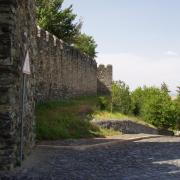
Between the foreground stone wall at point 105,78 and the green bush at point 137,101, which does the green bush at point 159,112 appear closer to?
the green bush at point 137,101

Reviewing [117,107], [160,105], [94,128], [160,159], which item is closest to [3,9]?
[160,159]

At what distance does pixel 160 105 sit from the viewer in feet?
107

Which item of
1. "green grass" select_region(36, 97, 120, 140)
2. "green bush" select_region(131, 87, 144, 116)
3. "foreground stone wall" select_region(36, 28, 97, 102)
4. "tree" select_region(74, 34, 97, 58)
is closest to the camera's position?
"green grass" select_region(36, 97, 120, 140)

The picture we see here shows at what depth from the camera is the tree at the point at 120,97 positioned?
1193 inches

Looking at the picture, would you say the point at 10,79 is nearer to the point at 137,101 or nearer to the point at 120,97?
the point at 120,97

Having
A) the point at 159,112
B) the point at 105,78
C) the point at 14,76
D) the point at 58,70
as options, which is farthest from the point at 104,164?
the point at 105,78

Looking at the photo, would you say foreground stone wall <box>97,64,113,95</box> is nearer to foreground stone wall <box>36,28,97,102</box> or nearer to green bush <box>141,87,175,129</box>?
foreground stone wall <box>36,28,97,102</box>

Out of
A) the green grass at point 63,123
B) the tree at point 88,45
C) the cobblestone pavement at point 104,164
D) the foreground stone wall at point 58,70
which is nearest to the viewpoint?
the cobblestone pavement at point 104,164

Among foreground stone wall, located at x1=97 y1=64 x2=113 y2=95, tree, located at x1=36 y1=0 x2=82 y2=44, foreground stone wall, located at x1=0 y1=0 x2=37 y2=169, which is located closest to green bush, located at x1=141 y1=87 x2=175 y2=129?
tree, located at x1=36 y1=0 x2=82 y2=44

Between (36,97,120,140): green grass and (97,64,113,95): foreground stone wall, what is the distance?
2353 cm

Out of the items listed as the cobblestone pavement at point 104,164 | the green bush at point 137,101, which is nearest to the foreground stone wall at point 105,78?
the green bush at point 137,101

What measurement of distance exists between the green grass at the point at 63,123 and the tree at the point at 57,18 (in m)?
15.4

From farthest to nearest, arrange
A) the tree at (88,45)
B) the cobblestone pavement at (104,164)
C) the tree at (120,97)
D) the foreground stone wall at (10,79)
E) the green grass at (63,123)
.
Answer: the tree at (88,45) → the tree at (120,97) → the green grass at (63,123) → the foreground stone wall at (10,79) → the cobblestone pavement at (104,164)

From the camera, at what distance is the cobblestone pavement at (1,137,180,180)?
9.87 metres
